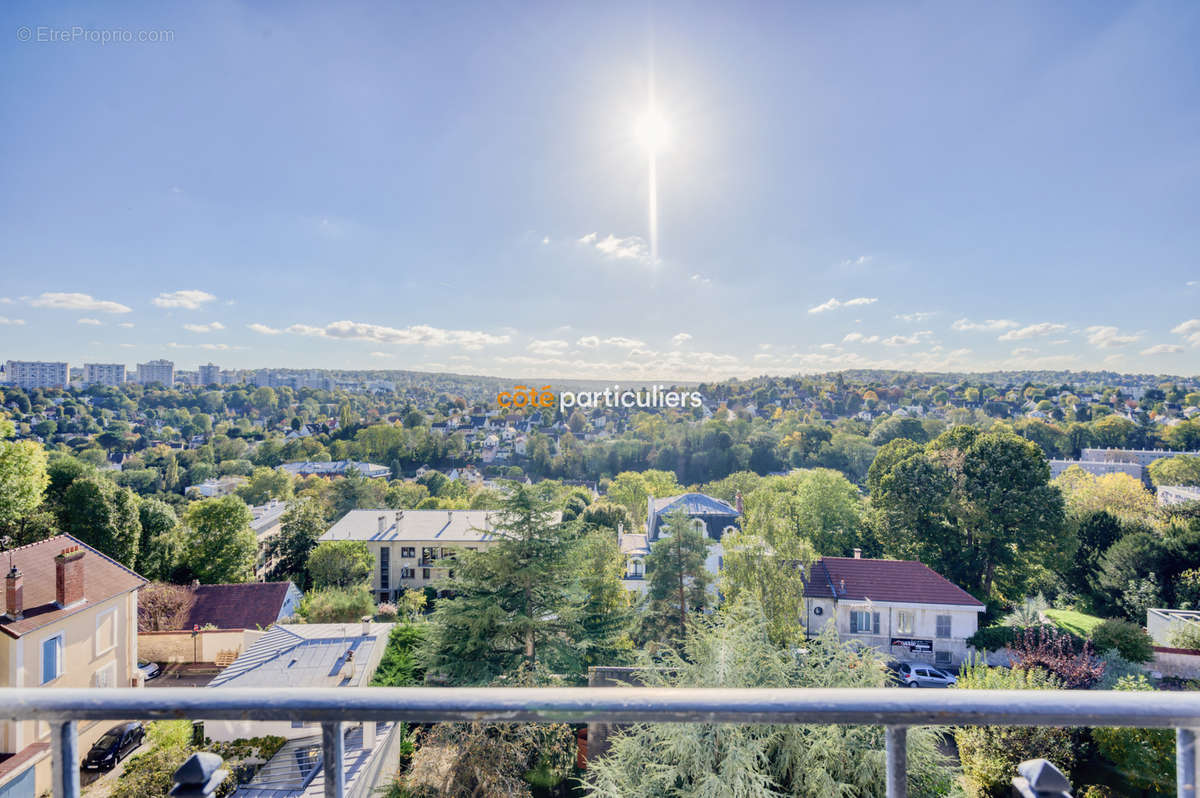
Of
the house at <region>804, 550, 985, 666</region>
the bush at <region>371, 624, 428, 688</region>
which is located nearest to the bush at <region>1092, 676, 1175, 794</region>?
the house at <region>804, 550, 985, 666</region>

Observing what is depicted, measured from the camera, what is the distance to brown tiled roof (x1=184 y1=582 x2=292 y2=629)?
1581 cm

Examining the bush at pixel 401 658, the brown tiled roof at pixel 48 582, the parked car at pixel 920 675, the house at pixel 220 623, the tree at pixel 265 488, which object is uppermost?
the brown tiled roof at pixel 48 582

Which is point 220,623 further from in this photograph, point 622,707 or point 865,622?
point 622,707

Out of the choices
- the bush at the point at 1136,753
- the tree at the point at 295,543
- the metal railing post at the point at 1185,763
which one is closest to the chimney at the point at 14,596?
the metal railing post at the point at 1185,763

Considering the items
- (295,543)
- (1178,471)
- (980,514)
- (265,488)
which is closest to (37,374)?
(265,488)

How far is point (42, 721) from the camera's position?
2.82ft

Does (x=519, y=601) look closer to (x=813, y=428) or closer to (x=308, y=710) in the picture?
(x=308, y=710)

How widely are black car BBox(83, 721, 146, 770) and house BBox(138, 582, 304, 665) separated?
4.42 metres

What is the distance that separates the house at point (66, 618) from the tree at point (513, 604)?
517cm

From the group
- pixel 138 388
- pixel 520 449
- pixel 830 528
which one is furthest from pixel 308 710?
pixel 138 388

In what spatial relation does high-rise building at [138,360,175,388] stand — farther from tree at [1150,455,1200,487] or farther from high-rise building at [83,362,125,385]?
tree at [1150,455,1200,487]

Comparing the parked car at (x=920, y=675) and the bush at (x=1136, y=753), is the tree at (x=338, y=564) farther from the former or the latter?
the bush at (x=1136, y=753)

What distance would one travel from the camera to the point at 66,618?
9359mm

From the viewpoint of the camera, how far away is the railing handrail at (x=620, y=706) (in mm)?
813
